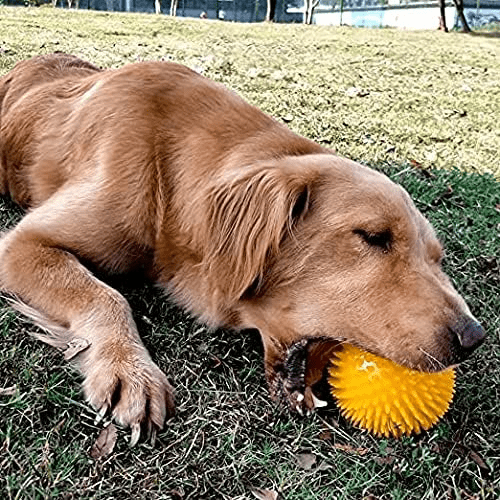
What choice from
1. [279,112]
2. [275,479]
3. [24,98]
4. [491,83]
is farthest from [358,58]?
[275,479]

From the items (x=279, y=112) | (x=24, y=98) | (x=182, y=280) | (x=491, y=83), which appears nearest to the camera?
(x=182, y=280)

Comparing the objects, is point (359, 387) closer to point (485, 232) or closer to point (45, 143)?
point (45, 143)

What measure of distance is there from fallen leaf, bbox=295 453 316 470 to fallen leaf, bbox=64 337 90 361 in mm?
815

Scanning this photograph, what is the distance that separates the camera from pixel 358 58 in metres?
11.3

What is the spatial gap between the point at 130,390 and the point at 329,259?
31.4 inches

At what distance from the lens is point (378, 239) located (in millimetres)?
2359

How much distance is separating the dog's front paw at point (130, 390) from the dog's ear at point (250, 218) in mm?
436

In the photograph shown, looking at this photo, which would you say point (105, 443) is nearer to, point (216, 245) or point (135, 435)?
point (135, 435)

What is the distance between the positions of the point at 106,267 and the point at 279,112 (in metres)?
4.33

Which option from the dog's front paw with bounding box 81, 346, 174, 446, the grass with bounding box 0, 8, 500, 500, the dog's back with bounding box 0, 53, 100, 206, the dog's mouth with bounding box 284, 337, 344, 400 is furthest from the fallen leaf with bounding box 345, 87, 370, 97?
the dog's front paw with bounding box 81, 346, 174, 446

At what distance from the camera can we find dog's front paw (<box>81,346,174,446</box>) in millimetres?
2133

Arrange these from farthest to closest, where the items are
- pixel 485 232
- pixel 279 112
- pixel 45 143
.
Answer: pixel 279 112 → pixel 485 232 → pixel 45 143

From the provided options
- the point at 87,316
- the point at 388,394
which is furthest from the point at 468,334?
the point at 87,316

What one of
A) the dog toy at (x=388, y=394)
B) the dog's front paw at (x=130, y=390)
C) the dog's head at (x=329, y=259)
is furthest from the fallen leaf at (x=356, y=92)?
the dog's front paw at (x=130, y=390)
